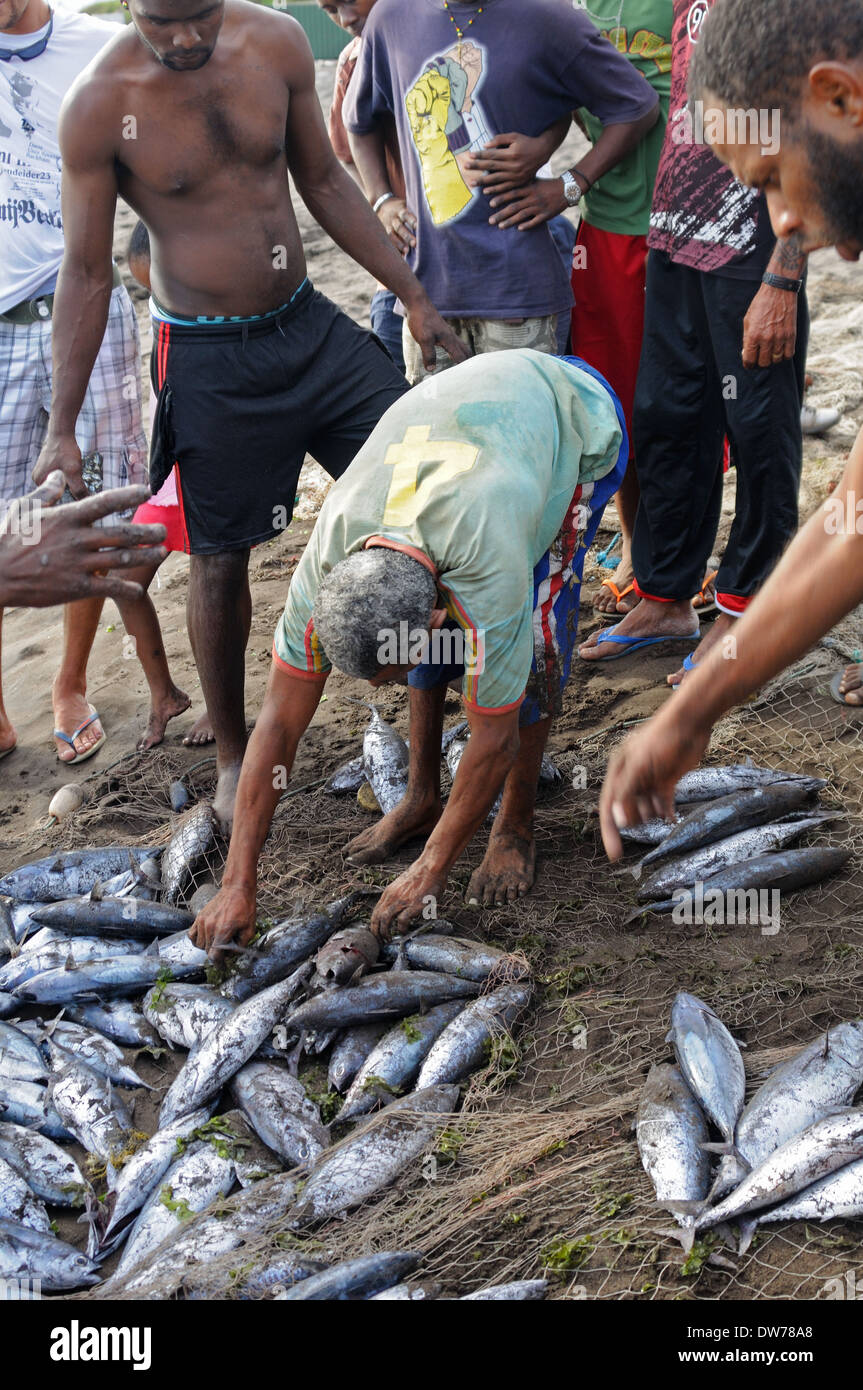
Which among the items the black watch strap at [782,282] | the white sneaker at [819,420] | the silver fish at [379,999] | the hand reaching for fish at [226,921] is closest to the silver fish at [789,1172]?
the silver fish at [379,999]

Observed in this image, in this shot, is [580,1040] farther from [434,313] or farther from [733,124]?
[434,313]

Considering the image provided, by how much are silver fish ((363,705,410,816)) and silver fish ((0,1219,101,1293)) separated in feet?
5.83

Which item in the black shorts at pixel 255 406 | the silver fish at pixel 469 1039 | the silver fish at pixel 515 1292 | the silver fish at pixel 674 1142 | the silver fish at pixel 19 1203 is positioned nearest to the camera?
the silver fish at pixel 515 1292

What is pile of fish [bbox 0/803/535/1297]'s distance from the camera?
281 cm

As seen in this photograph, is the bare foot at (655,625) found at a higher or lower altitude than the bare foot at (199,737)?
higher

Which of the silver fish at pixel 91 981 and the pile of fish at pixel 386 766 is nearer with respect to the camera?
the silver fish at pixel 91 981

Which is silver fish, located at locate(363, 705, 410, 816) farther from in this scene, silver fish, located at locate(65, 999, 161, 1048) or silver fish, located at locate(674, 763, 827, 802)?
silver fish, located at locate(65, 999, 161, 1048)

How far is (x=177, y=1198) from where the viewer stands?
289 cm

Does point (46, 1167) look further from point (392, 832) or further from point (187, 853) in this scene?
point (392, 832)

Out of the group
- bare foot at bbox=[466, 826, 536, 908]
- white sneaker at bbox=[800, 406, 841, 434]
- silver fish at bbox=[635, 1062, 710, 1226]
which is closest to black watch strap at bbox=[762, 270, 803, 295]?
bare foot at bbox=[466, 826, 536, 908]

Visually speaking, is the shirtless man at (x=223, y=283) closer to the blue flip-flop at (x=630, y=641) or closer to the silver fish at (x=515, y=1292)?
the blue flip-flop at (x=630, y=641)

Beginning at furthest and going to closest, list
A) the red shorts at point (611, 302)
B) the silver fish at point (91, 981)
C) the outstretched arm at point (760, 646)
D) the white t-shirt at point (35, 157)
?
the red shorts at point (611, 302) < the white t-shirt at point (35, 157) < the silver fish at point (91, 981) < the outstretched arm at point (760, 646)

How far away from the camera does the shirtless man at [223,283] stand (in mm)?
3785

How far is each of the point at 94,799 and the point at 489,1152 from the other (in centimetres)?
250
